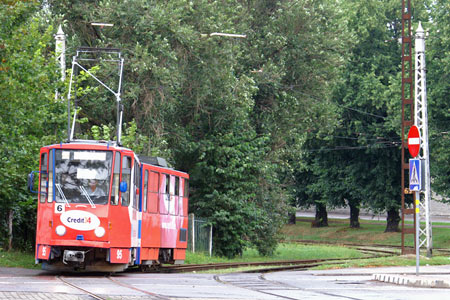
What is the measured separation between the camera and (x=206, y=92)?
35.1 m

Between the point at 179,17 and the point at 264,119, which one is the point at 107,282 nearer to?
the point at 179,17

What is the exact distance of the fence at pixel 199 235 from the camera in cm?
3647

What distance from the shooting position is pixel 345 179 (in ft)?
210

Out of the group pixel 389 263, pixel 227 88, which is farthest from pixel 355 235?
pixel 389 263

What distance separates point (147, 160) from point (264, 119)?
18278 mm

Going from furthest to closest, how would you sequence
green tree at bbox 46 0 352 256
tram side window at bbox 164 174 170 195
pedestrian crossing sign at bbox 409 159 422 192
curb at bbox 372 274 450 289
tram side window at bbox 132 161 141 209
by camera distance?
green tree at bbox 46 0 352 256
tram side window at bbox 164 174 170 195
pedestrian crossing sign at bbox 409 159 422 192
tram side window at bbox 132 161 141 209
curb at bbox 372 274 450 289

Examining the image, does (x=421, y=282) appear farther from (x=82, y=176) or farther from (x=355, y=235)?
(x=355, y=235)

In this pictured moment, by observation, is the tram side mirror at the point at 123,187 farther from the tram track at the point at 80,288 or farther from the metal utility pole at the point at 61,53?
the metal utility pole at the point at 61,53

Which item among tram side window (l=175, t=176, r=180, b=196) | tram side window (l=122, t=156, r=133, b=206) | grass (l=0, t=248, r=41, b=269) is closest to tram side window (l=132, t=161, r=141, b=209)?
tram side window (l=122, t=156, r=133, b=206)

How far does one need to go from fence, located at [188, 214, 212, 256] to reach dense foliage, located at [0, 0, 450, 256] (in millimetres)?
736

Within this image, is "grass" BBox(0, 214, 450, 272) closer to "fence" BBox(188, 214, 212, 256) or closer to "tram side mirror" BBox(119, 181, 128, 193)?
"fence" BBox(188, 214, 212, 256)

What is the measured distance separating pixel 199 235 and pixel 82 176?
52.8 ft

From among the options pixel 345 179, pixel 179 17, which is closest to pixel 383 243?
pixel 345 179

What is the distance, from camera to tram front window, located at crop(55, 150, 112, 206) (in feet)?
70.2
